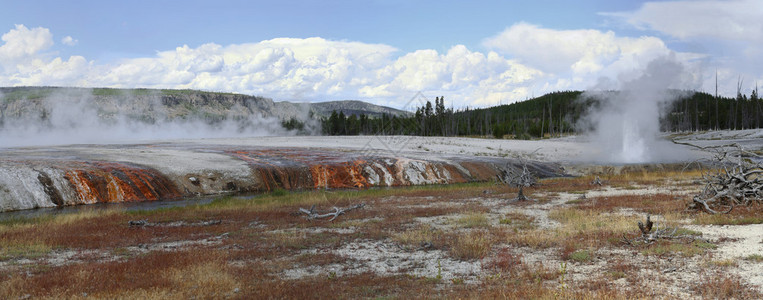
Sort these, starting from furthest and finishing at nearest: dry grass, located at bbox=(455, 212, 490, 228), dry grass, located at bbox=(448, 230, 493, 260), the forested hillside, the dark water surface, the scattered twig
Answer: the forested hillside → the dark water surface → the scattered twig → dry grass, located at bbox=(455, 212, 490, 228) → dry grass, located at bbox=(448, 230, 493, 260)

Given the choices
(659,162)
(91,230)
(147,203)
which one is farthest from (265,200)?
(659,162)

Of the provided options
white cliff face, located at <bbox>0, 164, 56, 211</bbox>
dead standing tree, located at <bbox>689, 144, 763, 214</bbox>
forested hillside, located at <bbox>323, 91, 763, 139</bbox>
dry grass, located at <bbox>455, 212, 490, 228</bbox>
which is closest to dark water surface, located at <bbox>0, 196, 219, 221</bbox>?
white cliff face, located at <bbox>0, 164, 56, 211</bbox>

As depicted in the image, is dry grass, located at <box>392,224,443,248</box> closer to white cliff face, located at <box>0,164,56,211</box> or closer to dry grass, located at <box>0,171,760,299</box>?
dry grass, located at <box>0,171,760,299</box>

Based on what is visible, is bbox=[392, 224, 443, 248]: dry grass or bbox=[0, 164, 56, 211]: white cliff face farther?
bbox=[0, 164, 56, 211]: white cliff face

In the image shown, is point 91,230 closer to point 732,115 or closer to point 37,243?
point 37,243

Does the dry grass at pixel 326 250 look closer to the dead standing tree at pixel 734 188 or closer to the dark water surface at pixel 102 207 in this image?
the dead standing tree at pixel 734 188

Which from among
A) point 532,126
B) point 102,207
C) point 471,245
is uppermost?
point 532,126

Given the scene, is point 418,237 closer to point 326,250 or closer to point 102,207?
point 326,250

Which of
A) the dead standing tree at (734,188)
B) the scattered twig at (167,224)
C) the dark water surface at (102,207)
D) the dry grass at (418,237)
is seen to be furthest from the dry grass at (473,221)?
the dark water surface at (102,207)

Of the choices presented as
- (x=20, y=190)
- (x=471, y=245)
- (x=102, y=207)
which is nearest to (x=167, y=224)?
(x=102, y=207)

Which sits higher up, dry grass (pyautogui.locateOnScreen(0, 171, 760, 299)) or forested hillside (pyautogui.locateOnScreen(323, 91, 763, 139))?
forested hillside (pyautogui.locateOnScreen(323, 91, 763, 139))

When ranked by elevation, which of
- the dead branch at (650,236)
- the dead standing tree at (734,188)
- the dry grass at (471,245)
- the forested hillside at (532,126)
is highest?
the forested hillside at (532,126)

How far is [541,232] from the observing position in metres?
17.3

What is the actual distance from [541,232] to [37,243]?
17.0m
